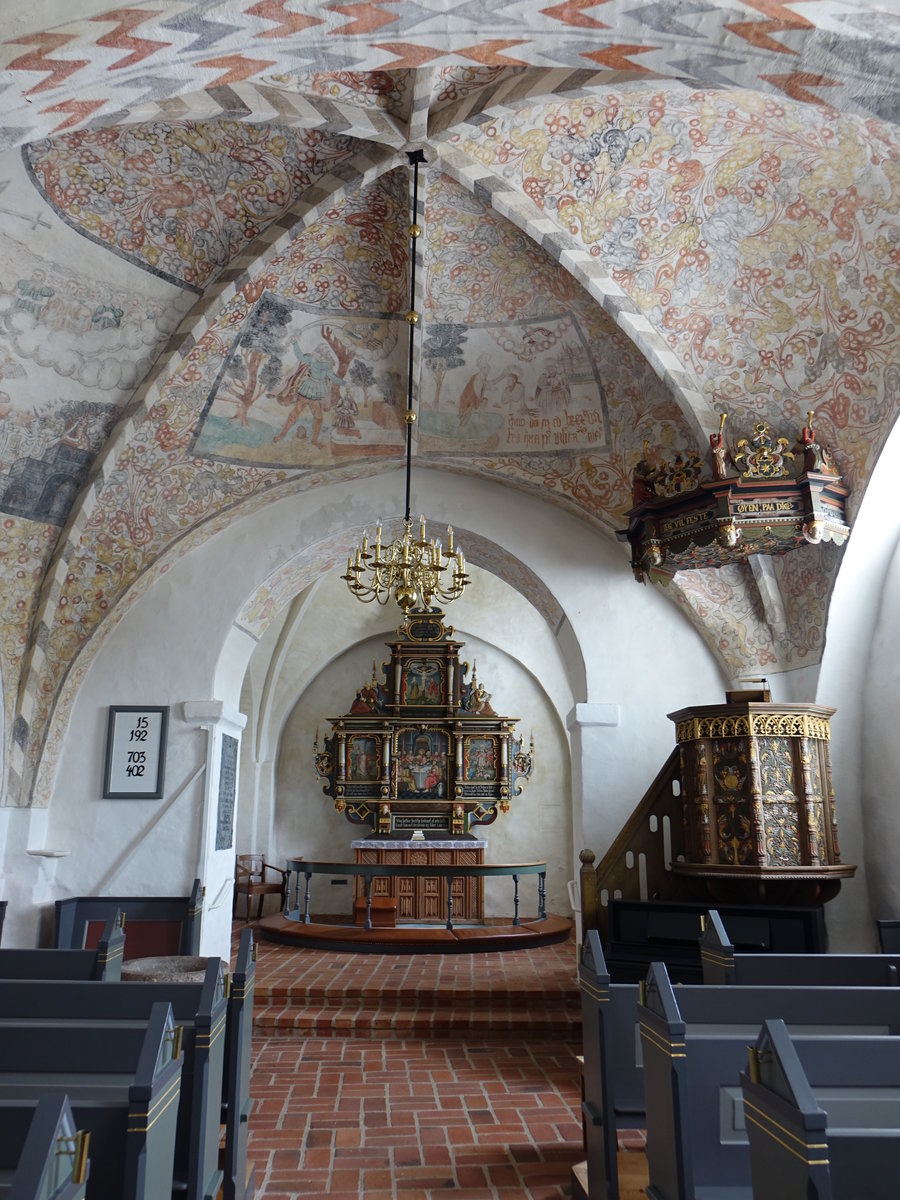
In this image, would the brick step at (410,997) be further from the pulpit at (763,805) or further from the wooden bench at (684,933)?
the pulpit at (763,805)

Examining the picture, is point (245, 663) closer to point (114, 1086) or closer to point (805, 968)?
point (805, 968)

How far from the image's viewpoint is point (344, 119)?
601cm

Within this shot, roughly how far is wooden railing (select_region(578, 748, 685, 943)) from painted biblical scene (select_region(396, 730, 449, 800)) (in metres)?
6.83

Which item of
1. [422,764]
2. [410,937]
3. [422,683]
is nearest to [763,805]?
[410,937]

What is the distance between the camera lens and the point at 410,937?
477 inches

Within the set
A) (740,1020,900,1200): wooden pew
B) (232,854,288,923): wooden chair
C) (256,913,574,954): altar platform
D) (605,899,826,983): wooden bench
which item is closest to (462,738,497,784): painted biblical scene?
(256,913,574,954): altar platform

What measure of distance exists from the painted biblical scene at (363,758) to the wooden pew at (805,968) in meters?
10.9

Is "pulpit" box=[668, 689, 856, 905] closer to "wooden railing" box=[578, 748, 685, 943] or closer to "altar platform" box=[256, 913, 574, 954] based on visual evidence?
"wooden railing" box=[578, 748, 685, 943]

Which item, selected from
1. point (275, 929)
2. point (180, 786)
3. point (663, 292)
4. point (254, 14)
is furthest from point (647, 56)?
point (275, 929)

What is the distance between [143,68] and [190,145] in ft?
9.03

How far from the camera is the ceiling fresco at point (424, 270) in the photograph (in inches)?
162

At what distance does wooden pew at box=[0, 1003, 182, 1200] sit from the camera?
2.58m

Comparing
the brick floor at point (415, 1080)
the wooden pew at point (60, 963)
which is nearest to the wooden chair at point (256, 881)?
the brick floor at point (415, 1080)

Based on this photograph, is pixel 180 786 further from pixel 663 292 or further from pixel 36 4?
pixel 36 4
